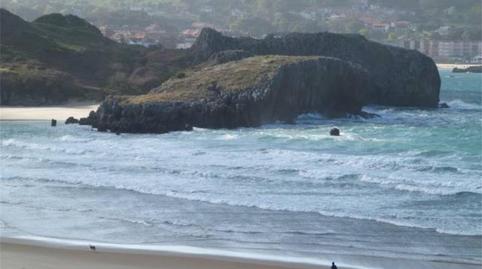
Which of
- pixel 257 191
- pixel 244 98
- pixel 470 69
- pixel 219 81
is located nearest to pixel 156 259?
pixel 257 191

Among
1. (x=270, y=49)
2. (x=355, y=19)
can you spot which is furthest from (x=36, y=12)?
(x=270, y=49)

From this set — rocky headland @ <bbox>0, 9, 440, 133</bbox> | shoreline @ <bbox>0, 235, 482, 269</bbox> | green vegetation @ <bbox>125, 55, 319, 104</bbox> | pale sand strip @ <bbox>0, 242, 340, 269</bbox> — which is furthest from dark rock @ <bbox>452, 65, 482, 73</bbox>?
pale sand strip @ <bbox>0, 242, 340, 269</bbox>

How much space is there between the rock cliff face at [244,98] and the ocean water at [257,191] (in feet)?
9.60

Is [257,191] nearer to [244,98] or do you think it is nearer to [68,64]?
[244,98]

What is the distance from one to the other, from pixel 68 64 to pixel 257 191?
45.2m

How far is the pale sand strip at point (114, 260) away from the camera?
11.6m

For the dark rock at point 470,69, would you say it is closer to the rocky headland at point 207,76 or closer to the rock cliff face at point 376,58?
the rocky headland at point 207,76

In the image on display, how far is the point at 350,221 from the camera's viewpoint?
15305mm

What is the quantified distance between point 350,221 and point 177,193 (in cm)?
486

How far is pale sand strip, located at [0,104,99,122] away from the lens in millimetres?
42375

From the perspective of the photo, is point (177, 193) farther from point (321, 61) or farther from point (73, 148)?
point (321, 61)

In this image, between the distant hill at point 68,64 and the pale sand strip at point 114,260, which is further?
the distant hill at point 68,64

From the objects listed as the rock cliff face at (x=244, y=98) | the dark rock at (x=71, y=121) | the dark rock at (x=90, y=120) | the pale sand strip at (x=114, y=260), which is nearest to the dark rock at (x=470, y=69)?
the rock cliff face at (x=244, y=98)

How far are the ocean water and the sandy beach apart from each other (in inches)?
31.2
